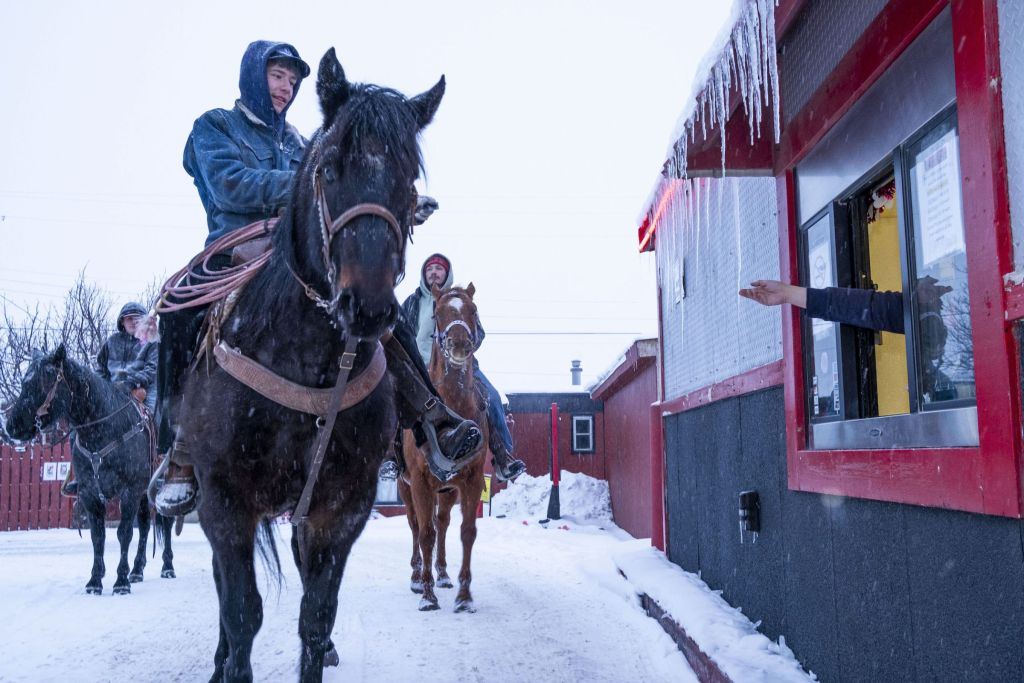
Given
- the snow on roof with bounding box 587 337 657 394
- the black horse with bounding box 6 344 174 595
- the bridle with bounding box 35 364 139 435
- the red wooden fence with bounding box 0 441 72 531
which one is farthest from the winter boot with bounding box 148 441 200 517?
the red wooden fence with bounding box 0 441 72 531

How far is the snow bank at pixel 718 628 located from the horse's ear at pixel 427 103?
2.96 metres

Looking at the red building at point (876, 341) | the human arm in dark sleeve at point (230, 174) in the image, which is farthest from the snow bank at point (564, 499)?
the human arm in dark sleeve at point (230, 174)

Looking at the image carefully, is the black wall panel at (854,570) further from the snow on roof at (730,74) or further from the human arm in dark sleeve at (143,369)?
the human arm in dark sleeve at (143,369)

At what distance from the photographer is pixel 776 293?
334cm

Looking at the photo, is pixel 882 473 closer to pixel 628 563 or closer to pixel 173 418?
pixel 173 418

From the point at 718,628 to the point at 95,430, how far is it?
7217 mm

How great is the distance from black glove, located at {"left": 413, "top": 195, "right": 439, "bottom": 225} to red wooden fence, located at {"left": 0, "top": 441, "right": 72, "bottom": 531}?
1797 cm

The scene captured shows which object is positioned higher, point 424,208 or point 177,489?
point 424,208

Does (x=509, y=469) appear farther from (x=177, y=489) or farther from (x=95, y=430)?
(x=95, y=430)

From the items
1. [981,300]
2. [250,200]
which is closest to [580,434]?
[250,200]

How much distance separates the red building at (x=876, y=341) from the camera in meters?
2.29

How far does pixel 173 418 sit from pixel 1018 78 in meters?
3.82

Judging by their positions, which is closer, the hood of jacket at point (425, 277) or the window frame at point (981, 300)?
the window frame at point (981, 300)

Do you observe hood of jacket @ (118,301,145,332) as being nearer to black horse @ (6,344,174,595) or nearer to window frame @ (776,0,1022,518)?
black horse @ (6,344,174,595)
